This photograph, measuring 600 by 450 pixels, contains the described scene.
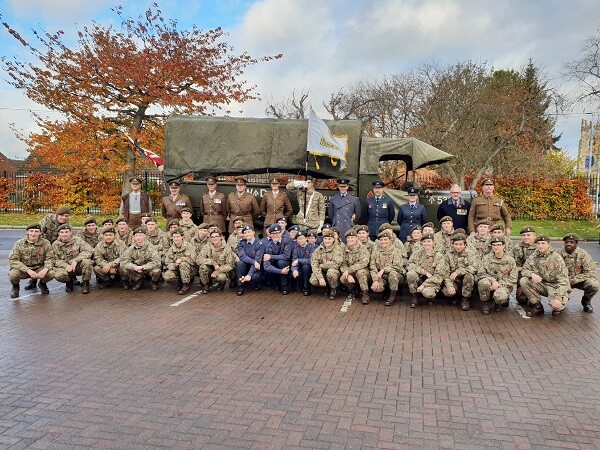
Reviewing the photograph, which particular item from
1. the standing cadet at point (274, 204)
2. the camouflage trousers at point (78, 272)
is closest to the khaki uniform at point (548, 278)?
the standing cadet at point (274, 204)

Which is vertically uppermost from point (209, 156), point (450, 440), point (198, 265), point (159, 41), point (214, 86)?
point (159, 41)

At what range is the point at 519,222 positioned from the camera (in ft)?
74.3

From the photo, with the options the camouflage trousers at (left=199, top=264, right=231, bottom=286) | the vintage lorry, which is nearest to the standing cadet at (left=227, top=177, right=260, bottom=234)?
the vintage lorry

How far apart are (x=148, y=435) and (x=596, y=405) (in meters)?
3.66

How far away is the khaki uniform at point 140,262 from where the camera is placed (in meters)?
8.91

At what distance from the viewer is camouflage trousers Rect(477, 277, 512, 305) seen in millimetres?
7430

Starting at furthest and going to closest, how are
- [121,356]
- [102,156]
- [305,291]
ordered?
[102,156], [305,291], [121,356]

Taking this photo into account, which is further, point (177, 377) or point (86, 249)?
point (86, 249)

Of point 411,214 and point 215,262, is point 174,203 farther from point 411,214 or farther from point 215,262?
point 411,214

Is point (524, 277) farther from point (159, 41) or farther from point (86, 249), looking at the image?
point (159, 41)

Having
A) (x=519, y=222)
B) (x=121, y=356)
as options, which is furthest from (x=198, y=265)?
(x=519, y=222)

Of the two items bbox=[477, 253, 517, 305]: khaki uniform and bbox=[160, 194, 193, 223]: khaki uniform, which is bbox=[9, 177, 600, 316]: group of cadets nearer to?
bbox=[477, 253, 517, 305]: khaki uniform

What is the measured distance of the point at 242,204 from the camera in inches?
398

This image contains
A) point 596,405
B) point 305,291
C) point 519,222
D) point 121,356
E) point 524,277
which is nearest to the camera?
point 596,405
